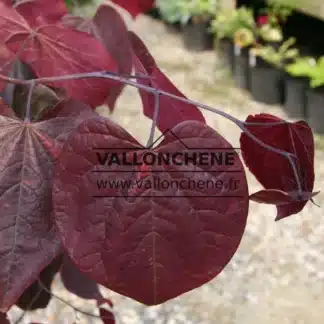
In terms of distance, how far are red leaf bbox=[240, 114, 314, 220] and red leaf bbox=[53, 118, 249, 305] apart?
0.23ft

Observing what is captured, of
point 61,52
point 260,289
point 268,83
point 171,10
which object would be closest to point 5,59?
point 61,52

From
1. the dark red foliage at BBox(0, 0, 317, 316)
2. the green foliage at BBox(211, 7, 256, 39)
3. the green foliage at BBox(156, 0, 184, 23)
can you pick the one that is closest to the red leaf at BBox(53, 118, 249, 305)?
the dark red foliage at BBox(0, 0, 317, 316)

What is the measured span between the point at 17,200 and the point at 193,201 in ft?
0.33

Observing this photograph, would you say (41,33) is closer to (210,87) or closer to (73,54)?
(73,54)

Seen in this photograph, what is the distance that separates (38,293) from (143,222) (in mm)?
289

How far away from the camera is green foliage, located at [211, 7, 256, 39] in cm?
337

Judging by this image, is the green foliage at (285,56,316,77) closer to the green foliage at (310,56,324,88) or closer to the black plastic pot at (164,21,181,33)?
the green foliage at (310,56,324,88)

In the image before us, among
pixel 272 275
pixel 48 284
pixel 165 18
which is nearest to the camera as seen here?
pixel 48 284

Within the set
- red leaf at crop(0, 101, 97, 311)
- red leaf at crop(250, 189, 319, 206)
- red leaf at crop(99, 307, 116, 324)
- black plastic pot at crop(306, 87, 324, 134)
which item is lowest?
black plastic pot at crop(306, 87, 324, 134)

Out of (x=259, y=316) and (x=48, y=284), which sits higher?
(x=48, y=284)

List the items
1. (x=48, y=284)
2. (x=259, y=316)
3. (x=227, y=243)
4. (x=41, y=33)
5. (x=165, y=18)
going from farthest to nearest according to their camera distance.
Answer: (x=165, y=18)
(x=259, y=316)
(x=48, y=284)
(x=41, y=33)
(x=227, y=243)

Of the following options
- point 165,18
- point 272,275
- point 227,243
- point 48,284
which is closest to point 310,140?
point 227,243

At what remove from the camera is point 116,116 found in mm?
2992

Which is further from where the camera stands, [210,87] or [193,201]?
[210,87]
